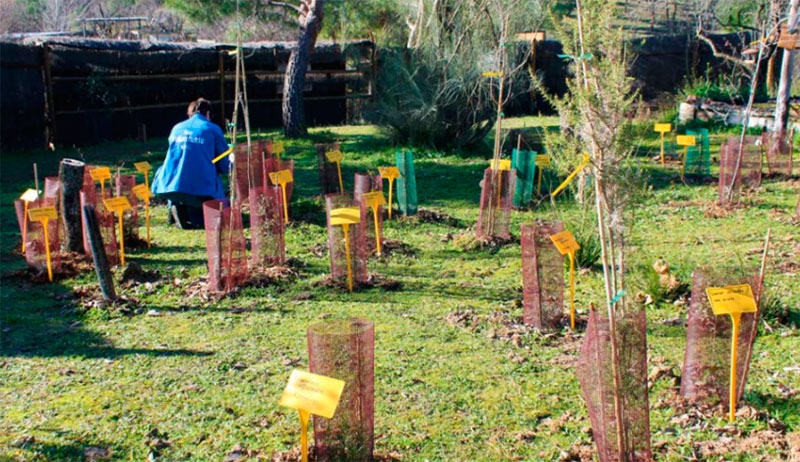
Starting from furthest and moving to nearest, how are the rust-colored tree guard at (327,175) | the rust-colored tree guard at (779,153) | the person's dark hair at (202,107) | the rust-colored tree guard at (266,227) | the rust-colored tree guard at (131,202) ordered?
the rust-colored tree guard at (779,153), the rust-colored tree guard at (327,175), the person's dark hair at (202,107), the rust-colored tree guard at (131,202), the rust-colored tree guard at (266,227)

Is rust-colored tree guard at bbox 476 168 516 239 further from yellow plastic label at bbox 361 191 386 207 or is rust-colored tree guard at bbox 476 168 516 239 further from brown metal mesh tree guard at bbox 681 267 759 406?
brown metal mesh tree guard at bbox 681 267 759 406

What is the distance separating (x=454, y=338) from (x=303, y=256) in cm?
230

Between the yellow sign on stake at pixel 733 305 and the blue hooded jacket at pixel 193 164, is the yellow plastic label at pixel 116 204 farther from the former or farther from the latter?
the yellow sign on stake at pixel 733 305

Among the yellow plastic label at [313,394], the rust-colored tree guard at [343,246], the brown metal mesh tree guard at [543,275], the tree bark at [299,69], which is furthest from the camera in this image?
the tree bark at [299,69]

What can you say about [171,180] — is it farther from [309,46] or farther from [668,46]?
[668,46]

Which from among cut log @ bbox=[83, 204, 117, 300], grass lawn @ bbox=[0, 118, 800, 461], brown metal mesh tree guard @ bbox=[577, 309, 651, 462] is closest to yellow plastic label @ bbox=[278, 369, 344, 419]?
grass lawn @ bbox=[0, 118, 800, 461]

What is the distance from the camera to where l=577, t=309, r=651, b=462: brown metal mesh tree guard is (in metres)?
3.22

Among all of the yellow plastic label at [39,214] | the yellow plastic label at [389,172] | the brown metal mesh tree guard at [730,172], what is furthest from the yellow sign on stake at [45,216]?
the brown metal mesh tree guard at [730,172]

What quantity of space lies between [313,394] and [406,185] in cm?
531

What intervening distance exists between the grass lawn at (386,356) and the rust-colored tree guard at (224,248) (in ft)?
0.46

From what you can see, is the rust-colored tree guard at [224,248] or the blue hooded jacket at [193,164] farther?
the blue hooded jacket at [193,164]

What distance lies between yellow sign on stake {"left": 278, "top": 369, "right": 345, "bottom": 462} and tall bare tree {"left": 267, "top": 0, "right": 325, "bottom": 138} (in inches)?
434

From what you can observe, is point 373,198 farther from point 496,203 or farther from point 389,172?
point 389,172

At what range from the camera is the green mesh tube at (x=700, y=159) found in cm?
1052
